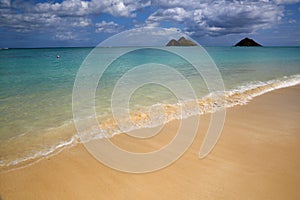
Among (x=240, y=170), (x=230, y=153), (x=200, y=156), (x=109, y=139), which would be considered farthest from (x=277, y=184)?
(x=109, y=139)

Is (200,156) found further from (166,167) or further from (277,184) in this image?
(277,184)

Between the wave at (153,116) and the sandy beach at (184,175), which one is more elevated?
the wave at (153,116)

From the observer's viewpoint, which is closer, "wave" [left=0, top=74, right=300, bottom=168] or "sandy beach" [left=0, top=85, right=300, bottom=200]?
"sandy beach" [left=0, top=85, right=300, bottom=200]

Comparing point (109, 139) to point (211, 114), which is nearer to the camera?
point (109, 139)

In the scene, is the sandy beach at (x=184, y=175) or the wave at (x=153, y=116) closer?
the sandy beach at (x=184, y=175)

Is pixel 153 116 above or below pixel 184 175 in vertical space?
above

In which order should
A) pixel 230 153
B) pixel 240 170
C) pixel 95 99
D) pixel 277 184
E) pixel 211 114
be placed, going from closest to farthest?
pixel 277 184 < pixel 240 170 < pixel 230 153 < pixel 211 114 < pixel 95 99

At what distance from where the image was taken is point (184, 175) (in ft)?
10.1

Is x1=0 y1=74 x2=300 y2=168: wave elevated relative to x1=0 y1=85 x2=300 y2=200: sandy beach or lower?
elevated

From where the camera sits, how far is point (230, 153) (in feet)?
12.1

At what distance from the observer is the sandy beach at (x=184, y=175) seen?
8.92 feet

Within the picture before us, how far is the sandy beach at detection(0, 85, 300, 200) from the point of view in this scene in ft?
8.92

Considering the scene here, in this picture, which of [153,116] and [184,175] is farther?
[153,116]

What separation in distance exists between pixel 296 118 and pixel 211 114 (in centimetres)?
216
